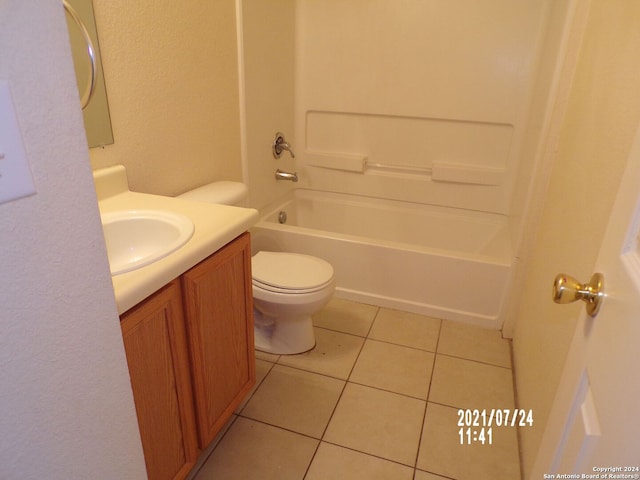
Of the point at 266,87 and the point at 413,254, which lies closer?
the point at 413,254

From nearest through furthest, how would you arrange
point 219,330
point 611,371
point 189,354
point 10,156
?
1. point 10,156
2. point 611,371
3. point 189,354
4. point 219,330

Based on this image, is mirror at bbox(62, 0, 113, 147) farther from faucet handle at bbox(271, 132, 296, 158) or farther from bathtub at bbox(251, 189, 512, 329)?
faucet handle at bbox(271, 132, 296, 158)

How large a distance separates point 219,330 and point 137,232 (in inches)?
15.7

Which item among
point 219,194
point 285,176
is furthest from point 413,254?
point 219,194

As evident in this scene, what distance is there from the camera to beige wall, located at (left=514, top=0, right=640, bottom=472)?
104cm

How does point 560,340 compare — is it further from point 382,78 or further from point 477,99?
point 382,78

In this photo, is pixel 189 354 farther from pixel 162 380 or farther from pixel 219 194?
pixel 219 194

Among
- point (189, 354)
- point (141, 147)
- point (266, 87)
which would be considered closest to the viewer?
point (189, 354)

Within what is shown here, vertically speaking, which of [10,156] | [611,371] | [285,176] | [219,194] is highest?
[10,156]

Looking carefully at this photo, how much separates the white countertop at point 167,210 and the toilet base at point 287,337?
0.79m

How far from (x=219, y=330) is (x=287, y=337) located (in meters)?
0.74

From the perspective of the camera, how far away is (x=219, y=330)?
1.31 m

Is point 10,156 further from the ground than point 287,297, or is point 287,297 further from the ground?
point 10,156

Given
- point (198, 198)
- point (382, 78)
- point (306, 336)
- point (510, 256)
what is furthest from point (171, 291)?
point (382, 78)
